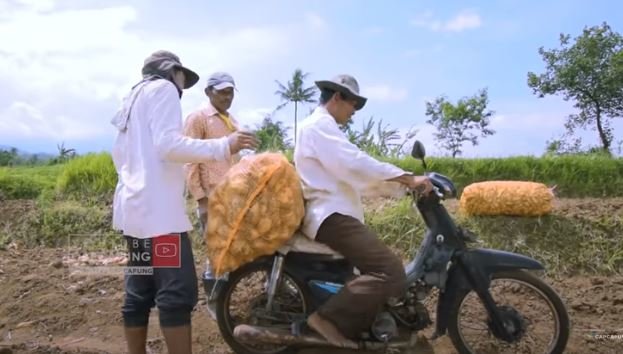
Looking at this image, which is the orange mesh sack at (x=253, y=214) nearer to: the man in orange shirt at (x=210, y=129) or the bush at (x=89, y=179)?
the man in orange shirt at (x=210, y=129)

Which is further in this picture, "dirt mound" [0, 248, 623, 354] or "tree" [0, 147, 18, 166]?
"tree" [0, 147, 18, 166]

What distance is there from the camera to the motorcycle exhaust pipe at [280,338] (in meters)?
3.81

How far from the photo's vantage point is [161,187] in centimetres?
332

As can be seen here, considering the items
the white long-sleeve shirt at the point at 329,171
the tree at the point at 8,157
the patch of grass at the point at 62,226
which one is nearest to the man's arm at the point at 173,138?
the white long-sleeve shirt at the point at 329,171

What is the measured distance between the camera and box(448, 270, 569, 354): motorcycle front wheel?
151 inches

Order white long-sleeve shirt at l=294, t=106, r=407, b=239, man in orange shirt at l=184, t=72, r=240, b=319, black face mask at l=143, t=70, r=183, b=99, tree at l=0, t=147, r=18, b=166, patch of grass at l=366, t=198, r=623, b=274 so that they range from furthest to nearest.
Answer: tree at l=0, t=147, r=18, b=166 → patch of grass at l=366, t=198, r=623, b=274 → man in orange shirt at l=184, t=72, r=240, b=319 → white long-sleeve shirt at l=294, t=106, r=407, b=239 → black face mask at l=143, t=70, r=183, b=99

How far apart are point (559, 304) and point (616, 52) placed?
13.1 m

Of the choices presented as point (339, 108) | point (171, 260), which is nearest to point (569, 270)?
point (339, 108)

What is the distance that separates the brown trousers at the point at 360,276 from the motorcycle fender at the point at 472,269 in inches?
13.1

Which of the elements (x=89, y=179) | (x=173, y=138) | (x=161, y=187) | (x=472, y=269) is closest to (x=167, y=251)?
(x=161, y=187)

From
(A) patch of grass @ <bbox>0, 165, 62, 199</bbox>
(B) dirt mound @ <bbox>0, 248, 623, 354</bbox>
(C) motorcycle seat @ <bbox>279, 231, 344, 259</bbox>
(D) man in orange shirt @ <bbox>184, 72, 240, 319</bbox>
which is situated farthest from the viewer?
(A) patch of grass @ <bbox>0, 165, 62, 199</bbox>

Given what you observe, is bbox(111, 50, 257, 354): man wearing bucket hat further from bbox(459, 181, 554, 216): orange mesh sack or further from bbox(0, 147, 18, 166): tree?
bbox(0, 147, 18, 166): tree

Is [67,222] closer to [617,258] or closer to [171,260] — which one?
[171,260]

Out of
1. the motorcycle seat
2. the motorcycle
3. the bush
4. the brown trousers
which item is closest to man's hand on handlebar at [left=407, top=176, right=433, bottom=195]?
the motorcycle
